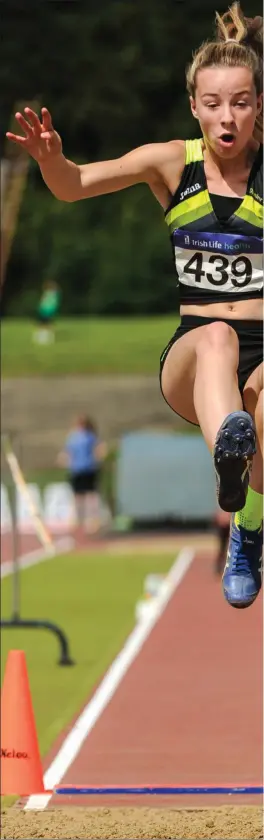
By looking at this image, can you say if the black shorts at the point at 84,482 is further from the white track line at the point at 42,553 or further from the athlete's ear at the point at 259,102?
the athlete's ear at the point at 259,102

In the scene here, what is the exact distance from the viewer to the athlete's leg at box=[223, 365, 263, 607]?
19.7 ft

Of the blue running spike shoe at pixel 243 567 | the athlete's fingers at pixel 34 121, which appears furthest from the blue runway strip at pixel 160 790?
the athlete's fingers at pixel 34 121

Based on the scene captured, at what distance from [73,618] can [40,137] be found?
10.7m

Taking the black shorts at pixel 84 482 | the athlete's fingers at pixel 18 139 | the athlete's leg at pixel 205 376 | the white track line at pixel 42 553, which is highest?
the athlete's fingers at pixel 18 139

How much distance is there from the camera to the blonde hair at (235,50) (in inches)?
237

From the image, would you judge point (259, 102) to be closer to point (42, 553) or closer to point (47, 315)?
point (42, 553)

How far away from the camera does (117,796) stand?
8.45 m

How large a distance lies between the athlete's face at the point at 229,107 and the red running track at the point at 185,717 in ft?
10.7

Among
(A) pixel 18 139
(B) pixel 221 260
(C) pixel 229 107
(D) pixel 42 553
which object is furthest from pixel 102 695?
(D) pixel 42 553

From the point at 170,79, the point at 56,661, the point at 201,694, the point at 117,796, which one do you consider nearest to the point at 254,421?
the point at 117,796

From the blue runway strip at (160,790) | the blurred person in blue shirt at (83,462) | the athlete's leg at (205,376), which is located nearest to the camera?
the athlete's leg at (205,376)

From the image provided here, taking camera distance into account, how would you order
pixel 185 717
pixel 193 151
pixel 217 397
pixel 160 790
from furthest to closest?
pixel 185 717, pixel 160 790, pixel 193 151, pixel 217 397

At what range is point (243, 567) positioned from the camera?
6.11 metres

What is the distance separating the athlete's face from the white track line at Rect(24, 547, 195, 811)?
329 centimetres
